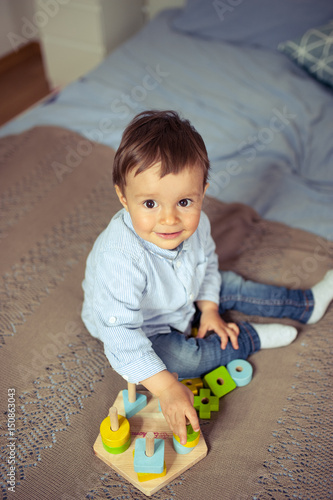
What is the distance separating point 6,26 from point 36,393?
2.70m

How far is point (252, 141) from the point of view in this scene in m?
1.64

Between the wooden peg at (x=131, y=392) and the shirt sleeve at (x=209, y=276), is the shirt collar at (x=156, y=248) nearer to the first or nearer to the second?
the shirt sleeve at (x=209, y=276)

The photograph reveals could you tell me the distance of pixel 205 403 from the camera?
96cm

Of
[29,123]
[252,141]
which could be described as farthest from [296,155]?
[29,123]

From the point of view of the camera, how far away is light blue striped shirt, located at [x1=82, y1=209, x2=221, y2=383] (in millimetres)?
870

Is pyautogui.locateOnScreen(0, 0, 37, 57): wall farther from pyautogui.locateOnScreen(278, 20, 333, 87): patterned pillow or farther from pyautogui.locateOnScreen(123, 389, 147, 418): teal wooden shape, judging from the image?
pyautogui.locateOnScreen(123, 389, 147, 418): teal wooden shape

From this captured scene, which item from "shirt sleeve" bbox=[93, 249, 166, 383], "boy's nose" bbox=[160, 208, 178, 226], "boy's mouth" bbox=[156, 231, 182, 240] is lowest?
"shirt sleeve" bbox=[93, 249, 166, 383]

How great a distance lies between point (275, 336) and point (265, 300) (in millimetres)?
115

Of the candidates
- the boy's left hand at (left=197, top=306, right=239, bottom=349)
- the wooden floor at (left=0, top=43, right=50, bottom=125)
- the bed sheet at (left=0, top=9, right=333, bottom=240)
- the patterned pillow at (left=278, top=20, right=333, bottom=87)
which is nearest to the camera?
the boy's left hand at (left=197, top=306, right=239, bottom=349)

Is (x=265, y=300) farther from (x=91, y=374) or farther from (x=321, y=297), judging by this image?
(x=91, y=374)

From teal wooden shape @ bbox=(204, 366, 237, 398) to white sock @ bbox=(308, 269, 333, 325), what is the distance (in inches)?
10.5

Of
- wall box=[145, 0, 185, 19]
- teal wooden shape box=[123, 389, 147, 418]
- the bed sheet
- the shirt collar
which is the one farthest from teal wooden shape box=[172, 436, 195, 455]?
wall box=[145, 0, 185, 19]

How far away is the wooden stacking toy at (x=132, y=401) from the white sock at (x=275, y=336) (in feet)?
0.98

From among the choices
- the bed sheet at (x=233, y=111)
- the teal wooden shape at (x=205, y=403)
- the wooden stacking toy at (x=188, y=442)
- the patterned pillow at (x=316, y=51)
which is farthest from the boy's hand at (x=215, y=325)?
the patterned pillow at (x=316, y=51)
